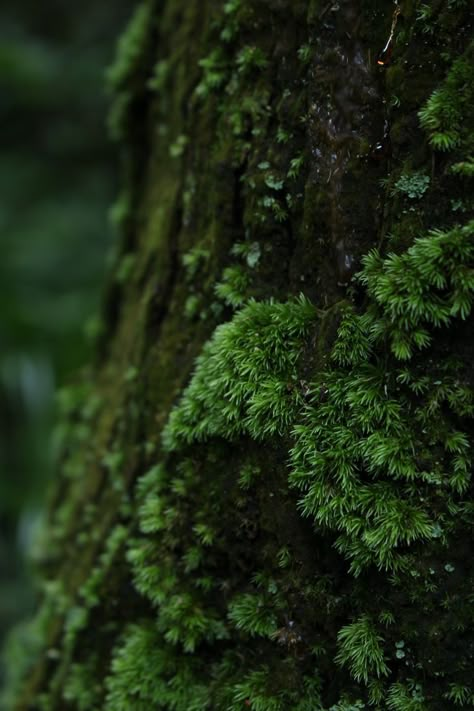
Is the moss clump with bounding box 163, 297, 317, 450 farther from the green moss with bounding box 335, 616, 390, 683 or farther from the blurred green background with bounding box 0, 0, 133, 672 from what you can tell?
the blurred green background with bounding box 0, 0, 133, 672

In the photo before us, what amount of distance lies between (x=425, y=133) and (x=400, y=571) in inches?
32.1

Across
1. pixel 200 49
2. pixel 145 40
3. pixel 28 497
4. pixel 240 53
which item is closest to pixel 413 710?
pixel 240 53

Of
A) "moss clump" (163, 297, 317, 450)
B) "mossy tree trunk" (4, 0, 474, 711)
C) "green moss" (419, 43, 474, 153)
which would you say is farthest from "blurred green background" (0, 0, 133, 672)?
"green moss" (419, 43, 474, 153)

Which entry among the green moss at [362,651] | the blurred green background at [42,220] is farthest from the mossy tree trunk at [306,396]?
the blurred green background at [42,220]

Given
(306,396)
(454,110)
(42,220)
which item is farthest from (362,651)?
(42,220)

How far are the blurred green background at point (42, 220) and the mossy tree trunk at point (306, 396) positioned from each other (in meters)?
3.48

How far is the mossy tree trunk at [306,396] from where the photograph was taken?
1142mm

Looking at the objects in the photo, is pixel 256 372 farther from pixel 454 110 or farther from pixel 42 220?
pixel 42 220

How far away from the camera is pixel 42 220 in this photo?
579 cm

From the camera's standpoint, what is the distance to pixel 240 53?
1.52 m

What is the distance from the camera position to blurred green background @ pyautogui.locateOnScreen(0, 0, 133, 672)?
504 centimetres

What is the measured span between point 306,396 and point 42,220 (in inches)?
201

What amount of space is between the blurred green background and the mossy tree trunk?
3.48m

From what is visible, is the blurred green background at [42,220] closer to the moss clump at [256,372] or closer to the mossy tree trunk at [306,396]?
the mossy tree trunk at [306,396]
